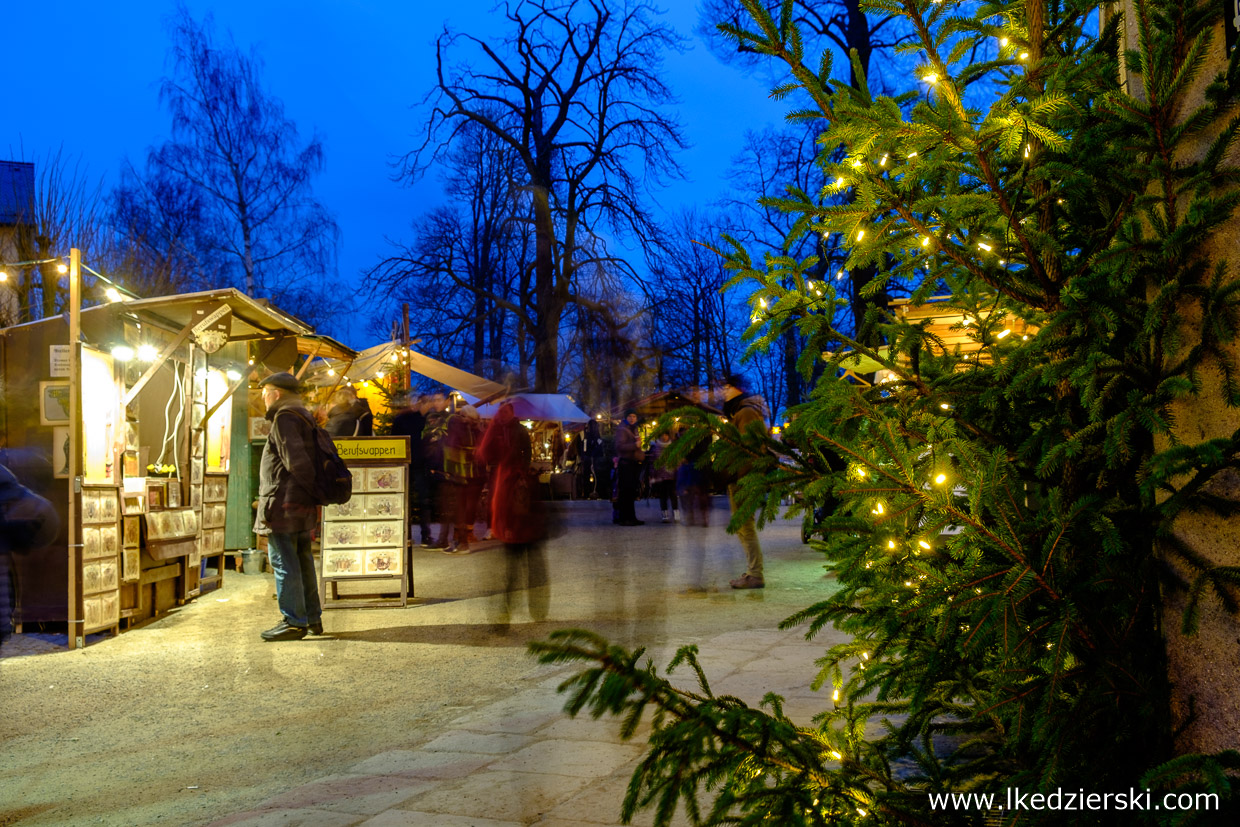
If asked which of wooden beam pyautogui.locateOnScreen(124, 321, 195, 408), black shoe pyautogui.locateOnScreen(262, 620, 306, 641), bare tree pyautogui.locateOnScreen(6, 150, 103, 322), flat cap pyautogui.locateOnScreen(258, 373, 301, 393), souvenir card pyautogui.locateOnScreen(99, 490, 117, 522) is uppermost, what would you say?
bare tree pyautogui.locateOnScreen(6, 150, 103, 322)

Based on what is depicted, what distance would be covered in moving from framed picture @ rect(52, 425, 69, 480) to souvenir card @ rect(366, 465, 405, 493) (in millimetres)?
2567

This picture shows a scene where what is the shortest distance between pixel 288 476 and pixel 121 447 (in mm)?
2032

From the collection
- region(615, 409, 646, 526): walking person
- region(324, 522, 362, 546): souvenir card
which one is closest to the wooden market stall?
region(324, 522, 362, 546): souvenir card

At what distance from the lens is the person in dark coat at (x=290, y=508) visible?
303 inches

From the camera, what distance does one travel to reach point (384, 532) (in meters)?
9.43

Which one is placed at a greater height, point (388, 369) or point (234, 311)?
point (388, 369)

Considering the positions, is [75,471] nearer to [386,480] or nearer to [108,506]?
[108,506]

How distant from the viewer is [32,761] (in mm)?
4906

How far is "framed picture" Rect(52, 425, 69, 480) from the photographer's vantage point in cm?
832

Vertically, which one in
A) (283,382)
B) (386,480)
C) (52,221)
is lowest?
(386,480)

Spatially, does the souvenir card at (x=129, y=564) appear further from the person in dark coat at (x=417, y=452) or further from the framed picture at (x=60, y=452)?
the person in dark coat at (x=417, y=452)

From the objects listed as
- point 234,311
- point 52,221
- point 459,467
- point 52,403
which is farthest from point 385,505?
point 52,221

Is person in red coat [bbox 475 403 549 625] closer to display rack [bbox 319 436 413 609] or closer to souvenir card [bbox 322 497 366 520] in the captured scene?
display rack [bbox 319 436 413 609]

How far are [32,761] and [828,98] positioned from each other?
4925 millimetres
